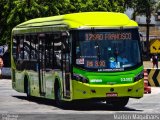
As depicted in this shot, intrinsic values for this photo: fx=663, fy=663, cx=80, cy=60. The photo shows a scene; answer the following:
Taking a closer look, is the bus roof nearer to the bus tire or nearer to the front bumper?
the front bumper

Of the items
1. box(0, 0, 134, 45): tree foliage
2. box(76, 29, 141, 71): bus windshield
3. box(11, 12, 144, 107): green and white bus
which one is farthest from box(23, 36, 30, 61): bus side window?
box(0, 0, 134, 45): tree foliage

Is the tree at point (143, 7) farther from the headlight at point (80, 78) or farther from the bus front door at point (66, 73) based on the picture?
the headlight at point (80, 78)

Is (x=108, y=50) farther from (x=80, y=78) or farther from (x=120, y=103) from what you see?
(x=120, y=103)

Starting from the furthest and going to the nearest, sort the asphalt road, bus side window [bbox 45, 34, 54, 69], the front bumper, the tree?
the tree
bus side window [bbox 45, 34, 54, 69]
the front bumper
the asphalt road

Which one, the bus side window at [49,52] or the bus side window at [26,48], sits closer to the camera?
the bus side window at [49,52]

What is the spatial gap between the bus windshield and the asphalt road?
1.39 metres

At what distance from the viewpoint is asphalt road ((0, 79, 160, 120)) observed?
16.8m

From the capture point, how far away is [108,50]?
785 inches

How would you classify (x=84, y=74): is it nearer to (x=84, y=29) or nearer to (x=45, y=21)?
(x=84, y=29)

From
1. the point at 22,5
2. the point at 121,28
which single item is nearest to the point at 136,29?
the point at 121,28

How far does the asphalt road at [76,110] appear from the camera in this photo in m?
16.8

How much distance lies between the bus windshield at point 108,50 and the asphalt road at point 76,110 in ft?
4.58

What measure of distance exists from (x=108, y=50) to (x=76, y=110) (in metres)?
2.05

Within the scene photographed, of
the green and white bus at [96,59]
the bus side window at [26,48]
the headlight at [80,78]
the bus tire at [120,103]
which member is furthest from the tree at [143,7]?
the headlight at [80,78]
